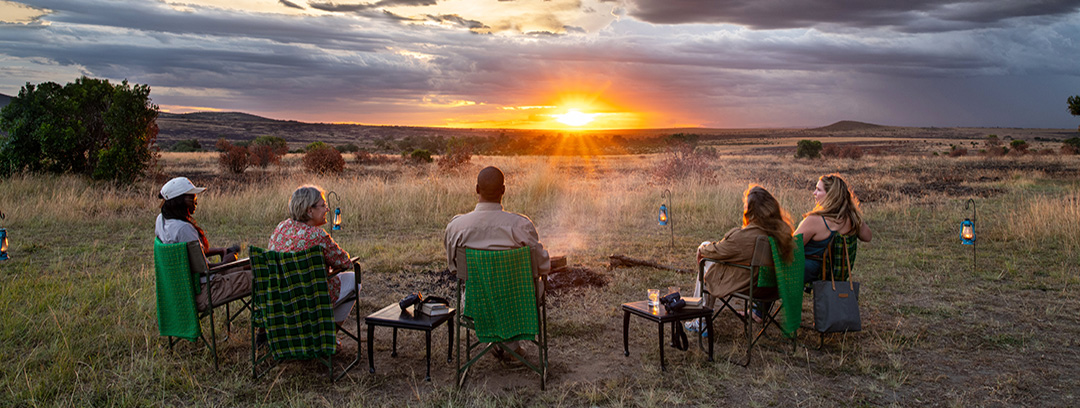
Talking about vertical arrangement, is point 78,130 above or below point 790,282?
Result: above

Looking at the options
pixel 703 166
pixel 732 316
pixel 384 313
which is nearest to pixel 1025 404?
pixel 732 316

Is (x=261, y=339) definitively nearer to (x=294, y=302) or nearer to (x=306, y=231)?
(x=294, y=302)

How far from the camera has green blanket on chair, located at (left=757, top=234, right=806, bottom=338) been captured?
4.43 meters

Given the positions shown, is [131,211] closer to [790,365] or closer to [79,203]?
[79,203]

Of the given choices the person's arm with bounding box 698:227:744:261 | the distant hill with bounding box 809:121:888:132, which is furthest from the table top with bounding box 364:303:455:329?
the distant hill with bounding box 809:121:888:132

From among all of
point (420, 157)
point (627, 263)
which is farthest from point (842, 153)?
point (627, 263)

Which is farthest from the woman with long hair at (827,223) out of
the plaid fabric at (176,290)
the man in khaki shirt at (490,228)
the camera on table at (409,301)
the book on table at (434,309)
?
the plaid fabric at (176,290)

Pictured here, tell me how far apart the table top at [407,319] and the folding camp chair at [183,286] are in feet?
3.65

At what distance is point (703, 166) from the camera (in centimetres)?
2020

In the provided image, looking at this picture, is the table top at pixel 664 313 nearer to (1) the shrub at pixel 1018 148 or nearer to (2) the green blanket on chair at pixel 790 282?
(2) the green blanket on chair at pixel 790 282

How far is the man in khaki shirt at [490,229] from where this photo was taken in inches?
155

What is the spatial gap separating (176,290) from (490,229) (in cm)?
Answer: 231

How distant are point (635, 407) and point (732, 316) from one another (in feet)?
7.51

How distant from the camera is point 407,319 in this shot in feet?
13.6
